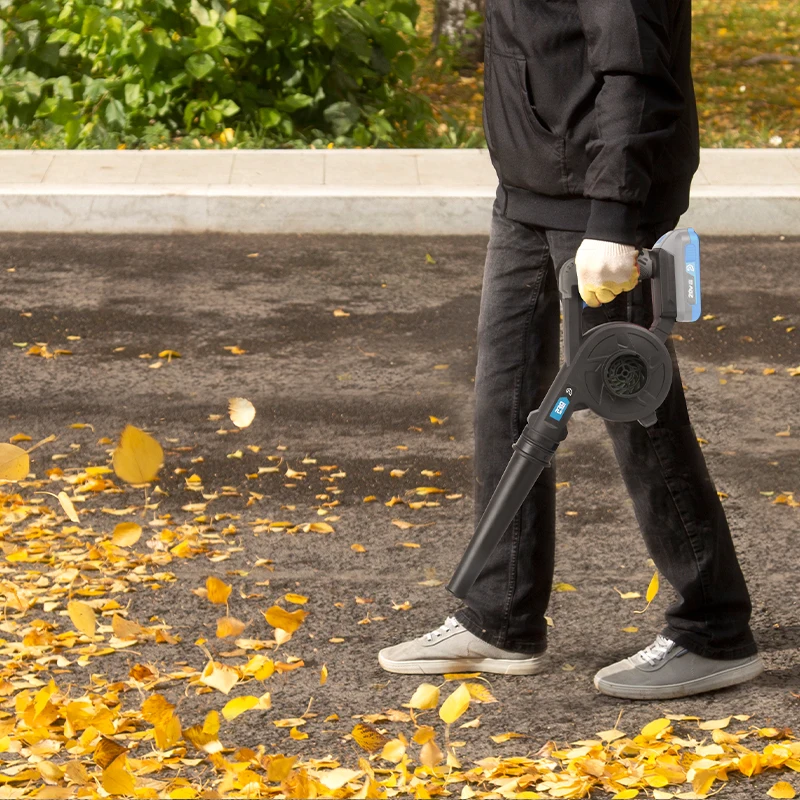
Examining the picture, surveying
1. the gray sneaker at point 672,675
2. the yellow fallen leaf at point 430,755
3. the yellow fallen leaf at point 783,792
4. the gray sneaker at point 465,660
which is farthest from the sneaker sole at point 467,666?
the yellow fallen leaf at point 783,792

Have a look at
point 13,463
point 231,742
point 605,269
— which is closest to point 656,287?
point 605,269

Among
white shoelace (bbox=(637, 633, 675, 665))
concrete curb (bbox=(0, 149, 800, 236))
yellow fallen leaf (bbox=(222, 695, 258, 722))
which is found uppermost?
concrete curb (bbox=(0, 149, 800, 236))

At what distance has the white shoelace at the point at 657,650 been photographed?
335 centimetres

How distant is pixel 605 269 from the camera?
2914 mm

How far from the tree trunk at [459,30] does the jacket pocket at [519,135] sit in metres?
12.0

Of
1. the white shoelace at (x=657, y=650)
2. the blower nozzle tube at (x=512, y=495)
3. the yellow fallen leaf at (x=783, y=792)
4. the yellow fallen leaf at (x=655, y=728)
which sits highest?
the blower nozzle tube at (x=512, y=495)

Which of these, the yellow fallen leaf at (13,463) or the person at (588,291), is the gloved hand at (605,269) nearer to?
the person at (588,291)

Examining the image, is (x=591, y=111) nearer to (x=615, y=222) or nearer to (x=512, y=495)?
(x=615, y=222)

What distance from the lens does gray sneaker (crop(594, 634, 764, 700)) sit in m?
3.31

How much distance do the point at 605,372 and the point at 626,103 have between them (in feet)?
1.86

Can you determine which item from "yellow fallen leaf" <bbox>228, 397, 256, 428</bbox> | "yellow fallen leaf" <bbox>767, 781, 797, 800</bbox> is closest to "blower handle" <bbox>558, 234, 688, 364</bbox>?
"yellow fallen leaf" <bbox>767, 781, 797, 800</bbox>

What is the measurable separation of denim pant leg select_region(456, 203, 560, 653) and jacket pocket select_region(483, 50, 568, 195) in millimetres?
145

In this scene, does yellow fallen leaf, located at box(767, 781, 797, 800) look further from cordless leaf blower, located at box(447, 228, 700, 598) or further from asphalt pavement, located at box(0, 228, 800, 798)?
cordless leaf blower, located at box(447, 228, 700, 598)

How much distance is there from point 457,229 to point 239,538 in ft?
15.8
